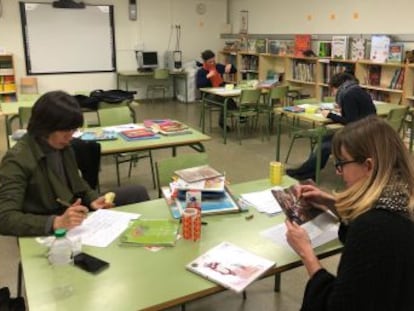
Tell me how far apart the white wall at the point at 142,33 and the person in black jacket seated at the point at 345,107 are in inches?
246

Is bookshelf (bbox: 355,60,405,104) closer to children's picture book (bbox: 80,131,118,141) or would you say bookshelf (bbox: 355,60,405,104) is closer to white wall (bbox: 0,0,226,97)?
children's picture book (bbox: 80,131,118,141)

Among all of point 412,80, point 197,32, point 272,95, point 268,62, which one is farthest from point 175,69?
point 412,80

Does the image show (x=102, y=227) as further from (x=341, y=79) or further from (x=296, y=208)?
(x=341, y=79)

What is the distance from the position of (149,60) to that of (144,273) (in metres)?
8.64

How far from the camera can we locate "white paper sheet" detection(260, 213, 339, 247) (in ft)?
5.65

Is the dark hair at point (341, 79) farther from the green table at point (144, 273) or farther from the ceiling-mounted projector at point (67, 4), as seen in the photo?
the ceiling-mounted projector at point (67, 4)

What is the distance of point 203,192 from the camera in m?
2.09

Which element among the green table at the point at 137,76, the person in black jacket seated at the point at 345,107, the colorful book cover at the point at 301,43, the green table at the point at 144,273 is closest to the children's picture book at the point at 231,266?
the green table at the point at 144,273

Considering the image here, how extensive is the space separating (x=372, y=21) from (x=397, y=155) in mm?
6068

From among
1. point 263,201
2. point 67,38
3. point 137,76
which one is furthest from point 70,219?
point 137,76

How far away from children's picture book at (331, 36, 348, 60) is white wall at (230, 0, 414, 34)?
0.31 m

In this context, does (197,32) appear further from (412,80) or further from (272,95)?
(412,80)

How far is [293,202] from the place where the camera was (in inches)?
74.1

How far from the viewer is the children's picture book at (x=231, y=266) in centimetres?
142
